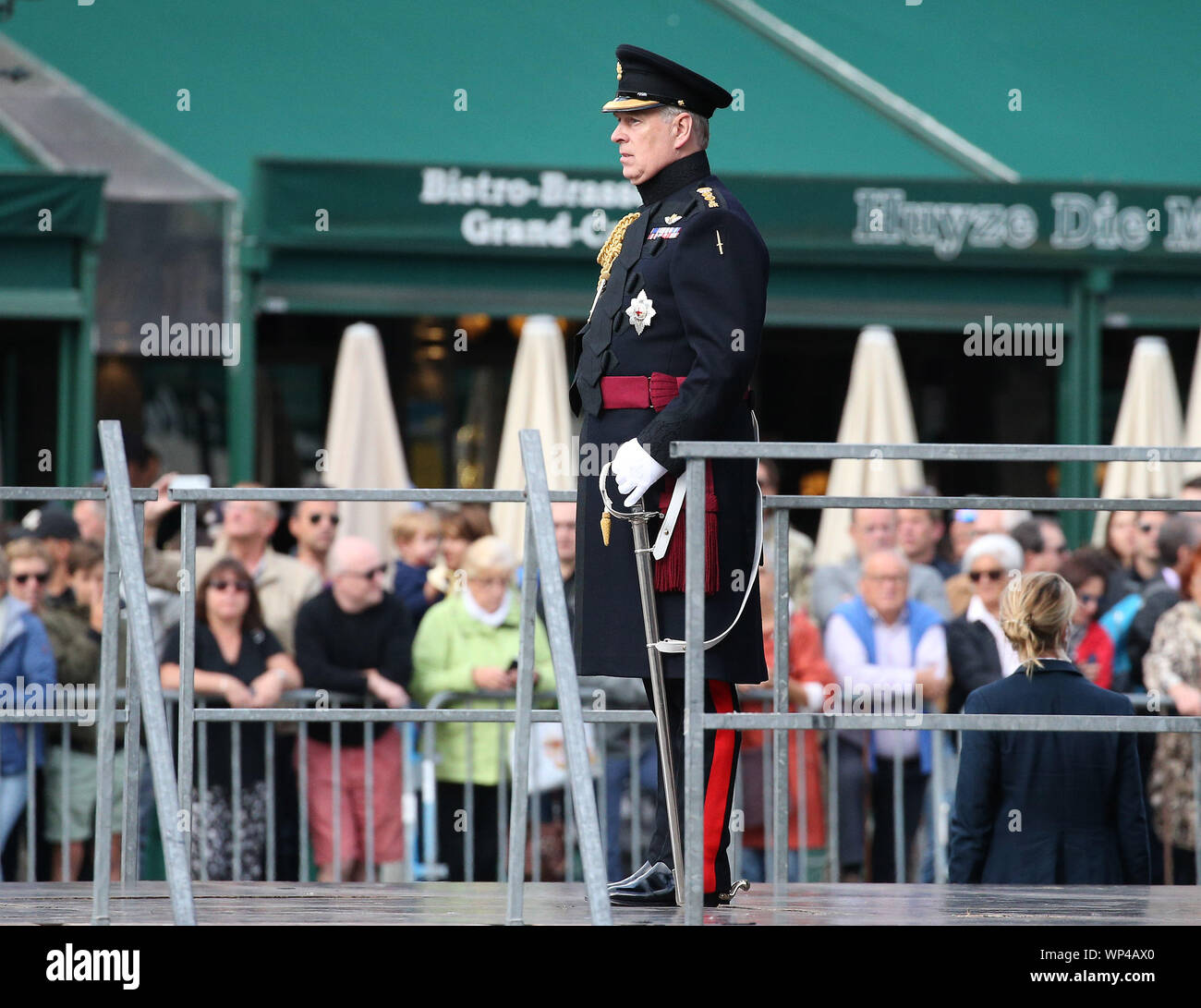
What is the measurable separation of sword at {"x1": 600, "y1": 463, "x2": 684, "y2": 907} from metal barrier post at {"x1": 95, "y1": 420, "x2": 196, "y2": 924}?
1.03 meters

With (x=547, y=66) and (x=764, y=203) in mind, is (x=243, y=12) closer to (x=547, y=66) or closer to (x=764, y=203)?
(x=547, y=66)

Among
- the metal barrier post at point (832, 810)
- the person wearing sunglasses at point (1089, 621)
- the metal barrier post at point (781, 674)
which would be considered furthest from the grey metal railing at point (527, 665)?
the person wearing sunglasses at point (1089, 621)

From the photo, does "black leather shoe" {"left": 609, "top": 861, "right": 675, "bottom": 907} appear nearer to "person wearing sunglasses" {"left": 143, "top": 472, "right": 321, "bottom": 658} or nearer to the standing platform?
the standing platform

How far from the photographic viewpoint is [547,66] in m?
12.5

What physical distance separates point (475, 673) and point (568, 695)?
12.9ft

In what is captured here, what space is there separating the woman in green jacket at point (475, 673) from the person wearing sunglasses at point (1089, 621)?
2.08m

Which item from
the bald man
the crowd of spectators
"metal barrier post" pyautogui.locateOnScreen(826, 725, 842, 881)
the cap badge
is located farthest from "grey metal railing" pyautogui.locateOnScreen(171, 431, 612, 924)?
"metal barrier post" pyautogui.locateOnScreen(826, 725, 842, 881)

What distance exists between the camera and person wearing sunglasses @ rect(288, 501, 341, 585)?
8.93 metres

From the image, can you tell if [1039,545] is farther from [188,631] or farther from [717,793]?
[717,793]

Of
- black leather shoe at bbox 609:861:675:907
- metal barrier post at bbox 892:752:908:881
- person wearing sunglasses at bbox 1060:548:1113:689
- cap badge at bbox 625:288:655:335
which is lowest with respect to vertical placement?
metal barrier post at bbox 892:752:908:881

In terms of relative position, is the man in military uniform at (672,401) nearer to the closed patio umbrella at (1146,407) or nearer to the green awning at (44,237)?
the closed patio umbrella at (1146,407)

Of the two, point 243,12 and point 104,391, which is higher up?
point 243,12
